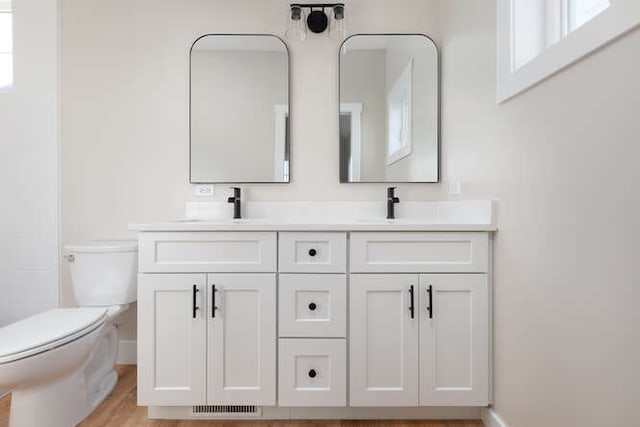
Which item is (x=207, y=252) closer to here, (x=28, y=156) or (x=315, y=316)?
(x=315, y=316)

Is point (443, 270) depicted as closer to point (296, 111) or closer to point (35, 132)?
point (296, 111)

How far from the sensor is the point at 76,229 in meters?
2.18

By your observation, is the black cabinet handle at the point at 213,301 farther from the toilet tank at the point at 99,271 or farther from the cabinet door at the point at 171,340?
the toilet tank at the point at 99,271

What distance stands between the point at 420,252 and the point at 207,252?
894 mm

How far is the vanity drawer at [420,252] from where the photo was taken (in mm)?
1531

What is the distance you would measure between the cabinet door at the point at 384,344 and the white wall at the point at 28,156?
1862 millimetres

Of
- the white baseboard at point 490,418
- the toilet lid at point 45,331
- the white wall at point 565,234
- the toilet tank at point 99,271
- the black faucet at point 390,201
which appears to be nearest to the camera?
the white wall at point 565,234

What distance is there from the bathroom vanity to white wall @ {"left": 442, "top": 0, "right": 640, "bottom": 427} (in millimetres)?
147

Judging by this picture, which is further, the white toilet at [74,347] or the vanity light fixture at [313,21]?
the vanity light fixture at [313,21]

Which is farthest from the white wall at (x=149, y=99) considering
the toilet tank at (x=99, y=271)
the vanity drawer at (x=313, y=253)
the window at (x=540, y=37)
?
the window at (x=540, y=37)

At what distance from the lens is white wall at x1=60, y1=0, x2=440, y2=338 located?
217cm

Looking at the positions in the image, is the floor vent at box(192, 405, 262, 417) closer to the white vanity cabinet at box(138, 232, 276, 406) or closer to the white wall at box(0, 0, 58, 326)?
the white vanity cabinet at box(138, 232, 276, 406)

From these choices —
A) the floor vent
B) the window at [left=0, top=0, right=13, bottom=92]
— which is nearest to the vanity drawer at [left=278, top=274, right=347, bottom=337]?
the floor vent

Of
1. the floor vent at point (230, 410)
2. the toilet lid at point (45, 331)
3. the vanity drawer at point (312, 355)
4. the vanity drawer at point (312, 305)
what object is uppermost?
the vanity drawer at point (312, 305)
